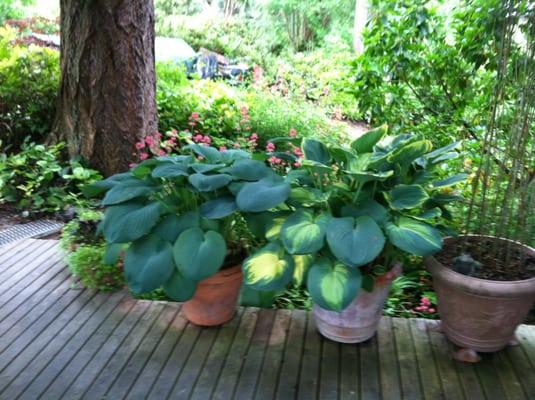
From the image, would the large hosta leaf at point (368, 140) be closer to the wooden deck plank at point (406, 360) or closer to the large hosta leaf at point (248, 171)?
the large hosta leaf at point (248, 171)

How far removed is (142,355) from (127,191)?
73 cm

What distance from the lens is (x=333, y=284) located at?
6.06ft

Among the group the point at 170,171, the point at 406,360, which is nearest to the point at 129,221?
the point at 170,171

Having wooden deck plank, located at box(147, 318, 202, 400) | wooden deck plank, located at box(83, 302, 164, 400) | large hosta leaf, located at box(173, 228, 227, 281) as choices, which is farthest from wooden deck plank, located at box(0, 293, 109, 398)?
large hosta leaf, located at box(173, 228, 227, 281)

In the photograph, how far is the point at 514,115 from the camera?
83.4 inches

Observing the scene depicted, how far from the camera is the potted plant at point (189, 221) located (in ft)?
6.42

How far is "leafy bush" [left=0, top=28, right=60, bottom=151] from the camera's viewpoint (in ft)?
14.5

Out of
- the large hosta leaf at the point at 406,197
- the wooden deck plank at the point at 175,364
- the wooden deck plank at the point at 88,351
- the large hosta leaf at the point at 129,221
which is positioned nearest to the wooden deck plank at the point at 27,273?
the wooden deck plank at the point at 88,351

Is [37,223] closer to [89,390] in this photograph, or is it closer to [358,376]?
[89,390]

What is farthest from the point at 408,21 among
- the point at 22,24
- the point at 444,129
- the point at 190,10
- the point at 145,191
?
the point at 190,10

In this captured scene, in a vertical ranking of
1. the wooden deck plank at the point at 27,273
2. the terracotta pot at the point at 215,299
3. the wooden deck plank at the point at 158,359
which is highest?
the terracotta pot at the point at 215,299

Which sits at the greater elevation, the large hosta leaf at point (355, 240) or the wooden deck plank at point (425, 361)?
the large hosta leaf at point (355, 240)

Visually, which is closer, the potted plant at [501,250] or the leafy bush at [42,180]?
the potted plant at [501,250]

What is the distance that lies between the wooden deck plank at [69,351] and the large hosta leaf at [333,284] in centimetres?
109
